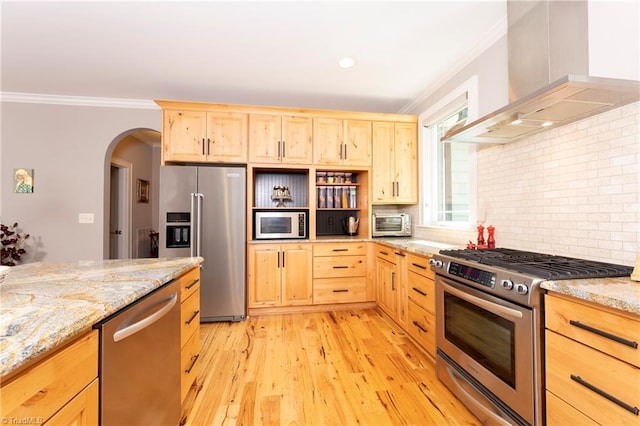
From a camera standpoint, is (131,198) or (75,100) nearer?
(75,100)

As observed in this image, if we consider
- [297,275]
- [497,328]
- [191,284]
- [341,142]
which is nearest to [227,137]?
[341,142]

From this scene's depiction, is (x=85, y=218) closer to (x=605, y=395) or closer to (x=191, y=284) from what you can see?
(x=191, y=284)

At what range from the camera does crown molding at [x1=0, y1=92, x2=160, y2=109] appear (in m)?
3.32

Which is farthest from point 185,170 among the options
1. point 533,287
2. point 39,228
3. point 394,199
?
point 533,287

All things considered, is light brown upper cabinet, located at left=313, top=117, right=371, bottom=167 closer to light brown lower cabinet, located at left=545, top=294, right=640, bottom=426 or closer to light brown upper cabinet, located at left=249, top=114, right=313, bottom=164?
light brown upper cabinet, located at left=249, top=114, right=313, bottom=164

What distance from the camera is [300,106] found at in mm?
3752

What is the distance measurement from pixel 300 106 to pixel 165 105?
5.37ft

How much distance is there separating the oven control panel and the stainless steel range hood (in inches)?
35.5

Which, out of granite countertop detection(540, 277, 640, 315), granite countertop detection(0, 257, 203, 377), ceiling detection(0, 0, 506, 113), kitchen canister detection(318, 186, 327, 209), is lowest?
granite countertop detection(540, 277, 640, 315)

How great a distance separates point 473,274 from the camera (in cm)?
155

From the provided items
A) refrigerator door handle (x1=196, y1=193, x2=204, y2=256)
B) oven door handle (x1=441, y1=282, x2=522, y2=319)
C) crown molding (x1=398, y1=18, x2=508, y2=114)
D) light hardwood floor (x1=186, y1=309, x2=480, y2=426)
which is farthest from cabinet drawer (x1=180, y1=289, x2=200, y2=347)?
crown molding (x1=398, y1=18, x2=508, y2=114)

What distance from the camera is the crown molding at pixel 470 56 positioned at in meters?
2.15

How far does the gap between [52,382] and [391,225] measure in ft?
10.7

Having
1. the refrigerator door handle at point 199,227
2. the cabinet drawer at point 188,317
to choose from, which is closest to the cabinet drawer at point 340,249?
the refrigerator door handle at point 199,227
